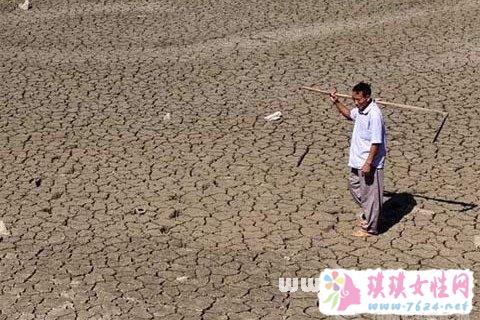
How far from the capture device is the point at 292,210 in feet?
35.3

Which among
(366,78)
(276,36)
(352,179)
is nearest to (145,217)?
(352,179)

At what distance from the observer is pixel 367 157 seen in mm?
9781

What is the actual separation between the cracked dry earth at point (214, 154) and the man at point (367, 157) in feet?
1.21

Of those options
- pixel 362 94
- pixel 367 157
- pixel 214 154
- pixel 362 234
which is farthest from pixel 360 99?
pixel 214 154

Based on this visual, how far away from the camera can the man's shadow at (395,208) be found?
10.4 m

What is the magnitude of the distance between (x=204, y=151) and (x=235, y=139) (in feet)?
2.05

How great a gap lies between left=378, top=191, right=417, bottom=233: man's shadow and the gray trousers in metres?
0.30

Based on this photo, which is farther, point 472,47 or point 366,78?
point 472,47

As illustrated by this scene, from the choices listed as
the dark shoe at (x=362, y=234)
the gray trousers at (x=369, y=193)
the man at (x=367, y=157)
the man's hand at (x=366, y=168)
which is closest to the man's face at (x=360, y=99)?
the man at (x=367, y=157)

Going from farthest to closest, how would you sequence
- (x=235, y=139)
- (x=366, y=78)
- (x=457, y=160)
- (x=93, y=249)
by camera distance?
(x=366, y=78), (x=235, y=139), (x=457, y=160), (x=93, y=249)

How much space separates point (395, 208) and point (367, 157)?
125 cm

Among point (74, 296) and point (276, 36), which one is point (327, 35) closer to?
point (276, 36)

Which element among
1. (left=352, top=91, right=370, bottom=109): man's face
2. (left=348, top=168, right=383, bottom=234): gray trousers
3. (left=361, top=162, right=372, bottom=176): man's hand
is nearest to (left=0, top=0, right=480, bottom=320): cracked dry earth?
(left=348, top=168, right=383, bottom=234): gray trousers

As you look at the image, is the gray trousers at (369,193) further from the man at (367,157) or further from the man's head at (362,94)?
the man's head at (362,94)
